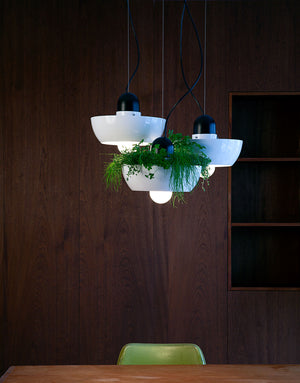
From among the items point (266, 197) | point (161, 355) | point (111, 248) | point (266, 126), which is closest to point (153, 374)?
point (161, 355)

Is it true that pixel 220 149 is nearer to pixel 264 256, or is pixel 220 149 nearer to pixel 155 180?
pixel 155 180

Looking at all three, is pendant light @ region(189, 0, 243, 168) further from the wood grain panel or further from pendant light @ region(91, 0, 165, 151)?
the wood grain panel

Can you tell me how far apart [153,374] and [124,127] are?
1023mm

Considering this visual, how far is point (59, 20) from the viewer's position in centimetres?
259

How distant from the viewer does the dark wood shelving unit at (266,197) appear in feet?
9.26

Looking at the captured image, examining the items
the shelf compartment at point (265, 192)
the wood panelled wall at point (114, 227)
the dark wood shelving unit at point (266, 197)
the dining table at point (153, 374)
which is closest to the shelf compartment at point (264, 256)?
the dark wood shelving unit at point (266, 197)

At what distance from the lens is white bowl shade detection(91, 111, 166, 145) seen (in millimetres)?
1153

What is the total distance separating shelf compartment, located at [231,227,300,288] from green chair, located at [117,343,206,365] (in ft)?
3.57

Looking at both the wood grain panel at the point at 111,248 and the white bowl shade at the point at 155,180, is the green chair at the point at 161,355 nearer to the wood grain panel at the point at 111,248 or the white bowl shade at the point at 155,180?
the wood grain panel at the point at 111,248

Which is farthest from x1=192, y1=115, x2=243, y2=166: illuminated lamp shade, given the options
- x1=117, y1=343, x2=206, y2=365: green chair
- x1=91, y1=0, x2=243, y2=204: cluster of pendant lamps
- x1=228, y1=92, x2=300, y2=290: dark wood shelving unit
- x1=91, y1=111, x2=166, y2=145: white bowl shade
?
x1=228, y1=92, x2=300, y2=290: dark wood shelving unit

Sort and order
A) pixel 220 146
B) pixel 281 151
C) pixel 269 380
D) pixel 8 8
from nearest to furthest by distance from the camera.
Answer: pixel 220 146 → pixel 269 380 → pixel 8 8 → pixel 281 151

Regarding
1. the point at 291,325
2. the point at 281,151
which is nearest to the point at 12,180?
the point at 281,151

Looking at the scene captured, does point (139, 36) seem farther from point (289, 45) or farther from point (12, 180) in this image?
point (12, 180)

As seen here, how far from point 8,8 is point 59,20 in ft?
1.16
